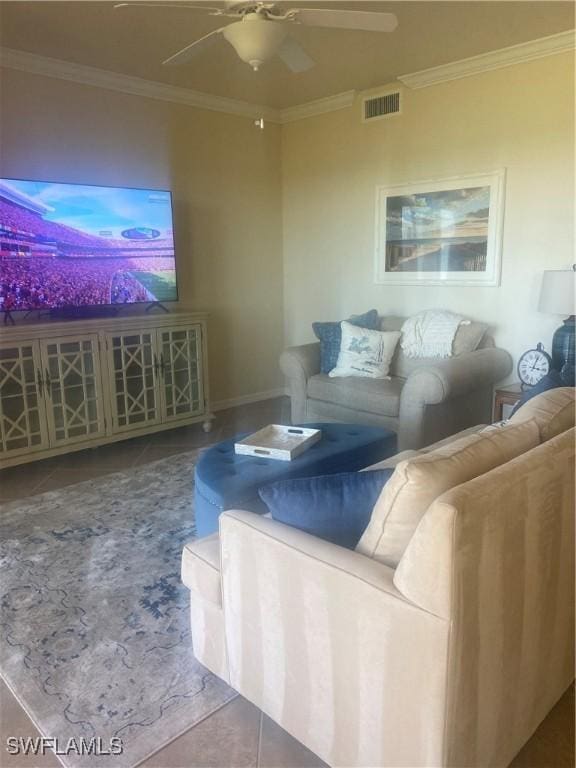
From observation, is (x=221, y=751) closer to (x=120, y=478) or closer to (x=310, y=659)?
(x=310, y=659)

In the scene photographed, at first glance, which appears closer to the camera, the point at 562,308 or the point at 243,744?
the point at 243,744

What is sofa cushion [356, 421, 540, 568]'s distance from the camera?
1270 millimetres

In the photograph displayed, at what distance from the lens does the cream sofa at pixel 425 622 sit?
1.16 meters

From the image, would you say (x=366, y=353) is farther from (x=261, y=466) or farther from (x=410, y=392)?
(x=261, y=466)

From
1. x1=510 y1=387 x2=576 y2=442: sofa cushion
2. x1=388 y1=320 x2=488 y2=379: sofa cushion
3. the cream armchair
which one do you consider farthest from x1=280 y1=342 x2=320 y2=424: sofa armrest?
the cream armchair

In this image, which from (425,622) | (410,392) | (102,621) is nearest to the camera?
(425,622)

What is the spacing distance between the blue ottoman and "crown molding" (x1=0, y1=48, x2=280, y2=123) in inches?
112

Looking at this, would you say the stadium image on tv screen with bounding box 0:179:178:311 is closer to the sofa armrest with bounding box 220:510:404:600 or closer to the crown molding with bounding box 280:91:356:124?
the crown molding with bounding box 280:91:356:124

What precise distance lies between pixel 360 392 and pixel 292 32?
2184 millimetres

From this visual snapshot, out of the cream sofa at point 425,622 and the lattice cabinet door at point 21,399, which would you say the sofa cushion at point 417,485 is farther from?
the lattice cabinet door at point 21,399

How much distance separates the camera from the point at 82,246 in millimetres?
3811

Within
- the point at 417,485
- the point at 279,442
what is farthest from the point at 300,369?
the point at 417,485

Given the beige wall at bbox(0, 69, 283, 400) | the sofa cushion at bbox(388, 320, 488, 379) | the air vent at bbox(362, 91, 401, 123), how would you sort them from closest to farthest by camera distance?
the beige wall at bbox(0, 69, 283, 400)
the sofa cushion at bbox(388, 320, 488, 379)
the air vent at bbox(362, 91, 401, 123)

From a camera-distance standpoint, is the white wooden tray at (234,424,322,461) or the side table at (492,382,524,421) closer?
the white wooden tray at (234,424,322,461)
